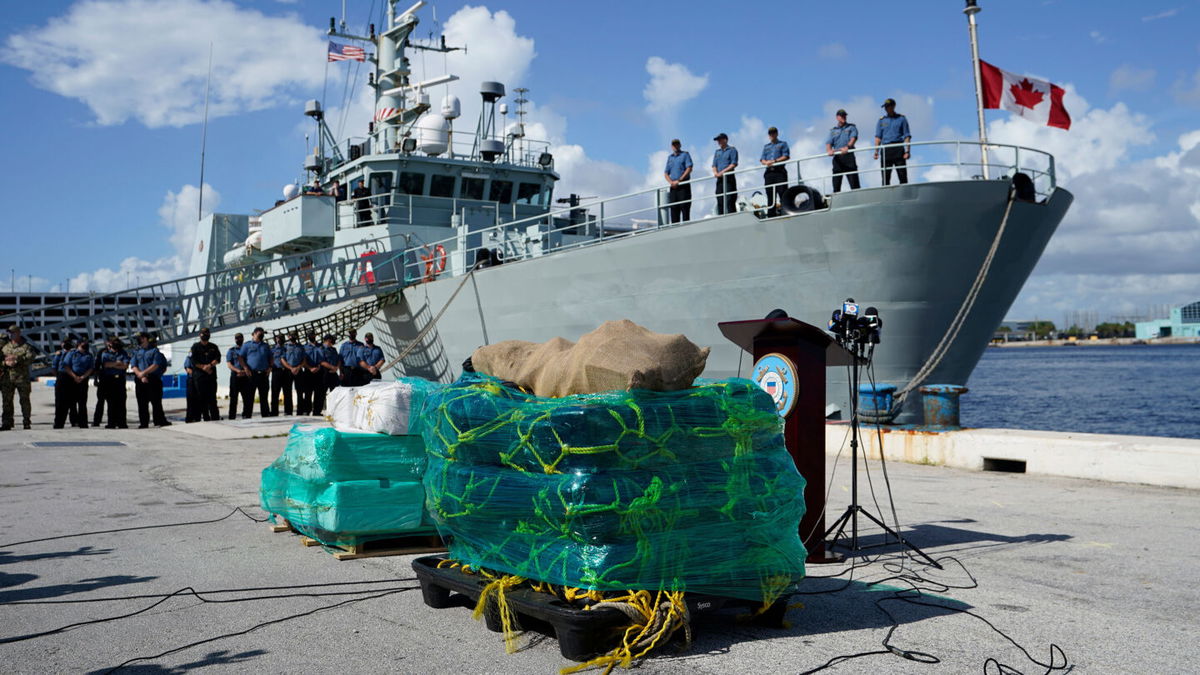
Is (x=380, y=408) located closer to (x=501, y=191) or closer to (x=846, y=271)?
(x=846, y=271)

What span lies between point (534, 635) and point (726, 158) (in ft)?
30.6

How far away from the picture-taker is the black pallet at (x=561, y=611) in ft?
10.5

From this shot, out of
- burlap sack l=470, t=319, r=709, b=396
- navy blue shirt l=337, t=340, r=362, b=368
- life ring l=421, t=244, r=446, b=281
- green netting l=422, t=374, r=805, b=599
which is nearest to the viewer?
green netting l=422, t=374, r=805, b=599

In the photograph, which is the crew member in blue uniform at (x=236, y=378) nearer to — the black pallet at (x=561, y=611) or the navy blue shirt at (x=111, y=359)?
the navy blue shirt at (x=111, y=359)

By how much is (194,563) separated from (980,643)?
155 inches

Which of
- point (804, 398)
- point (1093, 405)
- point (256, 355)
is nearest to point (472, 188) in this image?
point (256, 355)

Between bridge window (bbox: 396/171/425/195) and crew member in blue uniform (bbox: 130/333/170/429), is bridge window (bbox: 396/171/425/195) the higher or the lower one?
the higher one

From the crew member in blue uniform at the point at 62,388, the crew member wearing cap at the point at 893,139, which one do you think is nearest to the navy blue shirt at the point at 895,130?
the crew member wearing cap at the point at 893,139

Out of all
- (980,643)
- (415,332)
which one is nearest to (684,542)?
(980,643)

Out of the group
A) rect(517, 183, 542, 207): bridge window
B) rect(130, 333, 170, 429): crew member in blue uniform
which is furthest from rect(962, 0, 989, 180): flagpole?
rect(130, 333, 170, 429): crew member in blue uniform

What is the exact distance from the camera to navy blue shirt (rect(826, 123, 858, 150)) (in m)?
10.9

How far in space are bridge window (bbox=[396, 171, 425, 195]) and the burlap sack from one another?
597 inches

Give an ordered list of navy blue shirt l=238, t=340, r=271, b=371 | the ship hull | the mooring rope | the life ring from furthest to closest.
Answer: the life ring < navy blue shirt l=238, t=340, r=271, b=371 < the mooring rope < the ship hull

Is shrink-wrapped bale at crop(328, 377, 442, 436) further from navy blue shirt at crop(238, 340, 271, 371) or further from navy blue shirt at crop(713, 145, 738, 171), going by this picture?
navy blue shirt at crop(238, 340, 271, 371)
